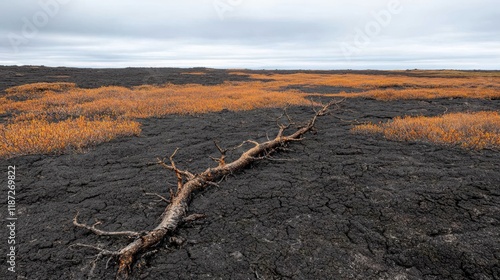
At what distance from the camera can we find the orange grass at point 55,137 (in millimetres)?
8695

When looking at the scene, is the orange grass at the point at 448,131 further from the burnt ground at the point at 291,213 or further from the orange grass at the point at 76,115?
the orange grass at the point at 76,115

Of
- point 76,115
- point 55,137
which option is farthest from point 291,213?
point 76,115

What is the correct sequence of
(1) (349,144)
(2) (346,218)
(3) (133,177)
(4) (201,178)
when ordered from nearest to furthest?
(2) (346,218), (4) (201,178), (3) (133,177), (1) (349,144)

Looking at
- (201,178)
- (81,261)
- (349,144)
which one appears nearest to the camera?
(81,261)

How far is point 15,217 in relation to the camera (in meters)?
5.30

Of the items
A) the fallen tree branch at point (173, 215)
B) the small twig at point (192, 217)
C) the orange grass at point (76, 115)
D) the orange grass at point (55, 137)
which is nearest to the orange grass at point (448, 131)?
the fallen tree branch at point (173, 215)

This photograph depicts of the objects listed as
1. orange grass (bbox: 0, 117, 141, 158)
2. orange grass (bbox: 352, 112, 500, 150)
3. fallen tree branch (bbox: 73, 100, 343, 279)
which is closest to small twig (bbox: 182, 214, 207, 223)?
fallen tree branch (bbox: 73, 100, 343, 279)

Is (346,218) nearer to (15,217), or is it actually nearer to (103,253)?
(103,253)

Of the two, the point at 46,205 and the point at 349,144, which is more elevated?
the point at 349,144

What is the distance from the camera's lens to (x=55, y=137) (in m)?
9.55

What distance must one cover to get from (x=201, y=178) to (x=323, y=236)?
267 cm

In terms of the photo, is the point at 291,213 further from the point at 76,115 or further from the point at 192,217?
the point at 76,115

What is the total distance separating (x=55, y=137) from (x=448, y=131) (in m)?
13.0

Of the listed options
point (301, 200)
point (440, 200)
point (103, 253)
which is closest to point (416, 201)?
point (440, 200)
